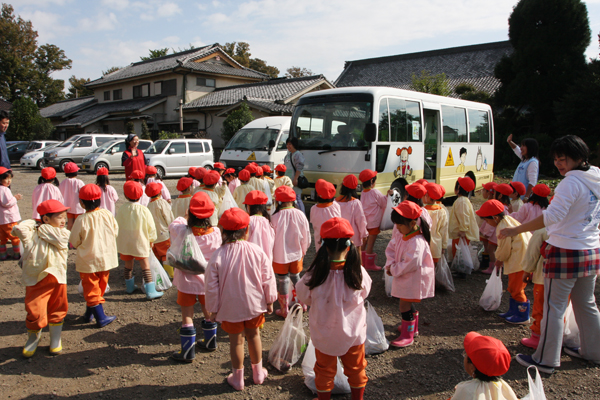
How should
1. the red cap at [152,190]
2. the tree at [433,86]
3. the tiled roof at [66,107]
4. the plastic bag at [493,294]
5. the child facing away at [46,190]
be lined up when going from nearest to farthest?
the plastic bag at [493,294], the red cap at [152,190], the child facing away at [46,190], the tree at [433,86], the tiled roof at [66,107]

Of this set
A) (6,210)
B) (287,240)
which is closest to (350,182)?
(287,240)

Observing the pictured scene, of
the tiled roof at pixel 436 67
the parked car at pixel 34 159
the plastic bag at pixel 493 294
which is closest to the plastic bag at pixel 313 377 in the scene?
the plastic bag at pixel 493 294

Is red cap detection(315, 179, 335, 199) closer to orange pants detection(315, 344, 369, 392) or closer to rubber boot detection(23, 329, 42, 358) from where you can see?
orange pants detection(315, 344, 369, 392)

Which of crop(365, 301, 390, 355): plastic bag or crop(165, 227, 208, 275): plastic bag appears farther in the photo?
crop(365, 301, 390, 355): plastic bag

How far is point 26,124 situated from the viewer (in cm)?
2853

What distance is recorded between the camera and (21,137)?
28.5 meters

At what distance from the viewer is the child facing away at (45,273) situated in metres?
3.42

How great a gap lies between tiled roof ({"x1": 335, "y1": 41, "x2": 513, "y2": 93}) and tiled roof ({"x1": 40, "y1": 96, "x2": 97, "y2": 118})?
2214 centimetres

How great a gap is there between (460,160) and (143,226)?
9.03 metres

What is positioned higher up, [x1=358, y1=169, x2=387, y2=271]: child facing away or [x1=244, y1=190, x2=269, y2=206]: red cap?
[x1=244, y1=190, x2=269, y2=206]: red cap

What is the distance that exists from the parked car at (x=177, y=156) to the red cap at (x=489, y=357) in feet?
53.8

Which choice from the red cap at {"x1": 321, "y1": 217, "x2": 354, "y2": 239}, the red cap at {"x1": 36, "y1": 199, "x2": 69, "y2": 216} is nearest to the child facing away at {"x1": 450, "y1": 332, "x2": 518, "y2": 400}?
the red cap at {"x1": 321, "y1": 217, "x2": 354, "y2": 239}

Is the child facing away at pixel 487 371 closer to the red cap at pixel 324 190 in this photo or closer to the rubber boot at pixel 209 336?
the rubber boot at pixel 209 336

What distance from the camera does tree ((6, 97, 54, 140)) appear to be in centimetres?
2830
